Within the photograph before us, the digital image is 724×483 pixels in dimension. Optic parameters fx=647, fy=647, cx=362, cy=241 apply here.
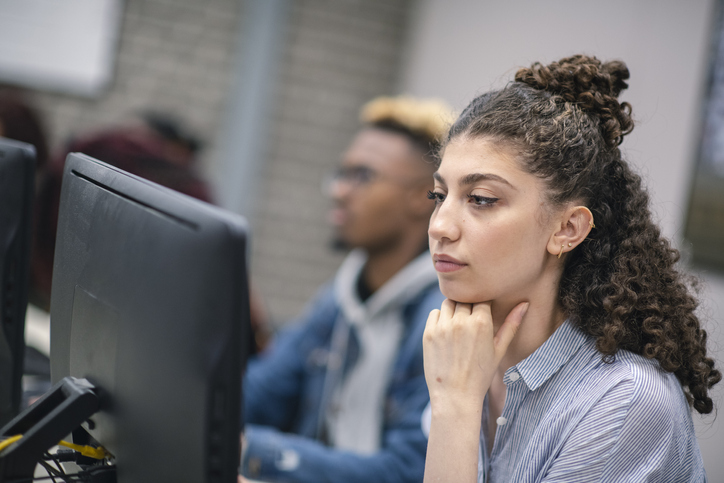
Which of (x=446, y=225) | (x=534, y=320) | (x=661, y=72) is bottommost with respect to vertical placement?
(x=534, y=320)

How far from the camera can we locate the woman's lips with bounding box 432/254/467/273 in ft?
3.36

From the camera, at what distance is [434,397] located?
101cm

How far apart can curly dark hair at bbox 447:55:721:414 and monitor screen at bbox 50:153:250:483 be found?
55 centimetres

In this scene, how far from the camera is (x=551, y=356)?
A: 1.03m

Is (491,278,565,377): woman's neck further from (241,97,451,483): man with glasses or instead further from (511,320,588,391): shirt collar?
(241,97,451,483): man with glasses

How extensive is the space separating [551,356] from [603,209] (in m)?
0.25

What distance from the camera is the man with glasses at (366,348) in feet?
5.18

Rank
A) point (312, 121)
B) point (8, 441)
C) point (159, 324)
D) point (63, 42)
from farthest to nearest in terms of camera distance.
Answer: point (312, 121) < point (63, 42) < point (8, 441) < point (159, 324)

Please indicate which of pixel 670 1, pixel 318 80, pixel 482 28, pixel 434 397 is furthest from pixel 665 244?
pixel 318 80

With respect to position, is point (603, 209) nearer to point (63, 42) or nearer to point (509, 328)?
point (509, 328)

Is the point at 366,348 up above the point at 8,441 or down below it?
below

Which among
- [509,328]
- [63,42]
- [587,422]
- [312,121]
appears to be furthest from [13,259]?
[63,42]

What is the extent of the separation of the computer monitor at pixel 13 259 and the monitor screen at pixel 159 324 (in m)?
0.22

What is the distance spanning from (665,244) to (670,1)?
124cm
